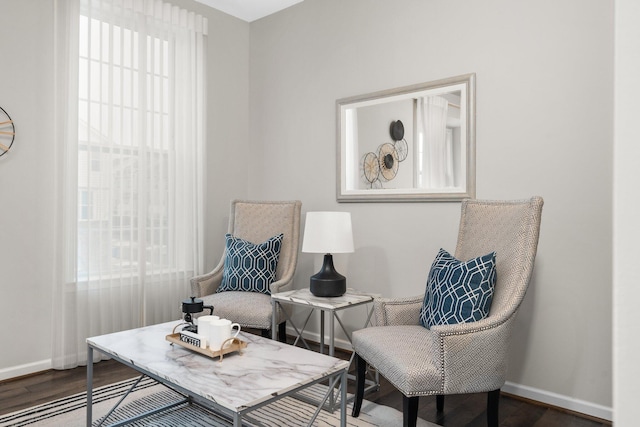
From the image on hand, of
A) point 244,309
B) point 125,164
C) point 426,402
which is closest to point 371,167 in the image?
point 244,309

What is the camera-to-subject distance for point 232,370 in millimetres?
1698

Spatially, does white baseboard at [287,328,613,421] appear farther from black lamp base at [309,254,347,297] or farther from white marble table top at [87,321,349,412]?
white marble table top at [87,321,349,412]

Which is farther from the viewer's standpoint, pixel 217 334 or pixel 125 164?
pixel 125 164

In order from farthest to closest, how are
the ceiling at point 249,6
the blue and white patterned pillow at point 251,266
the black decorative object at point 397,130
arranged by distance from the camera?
the ceiling at point 249,6
the blue and white patterned pillow at point 251,266
the black decorative object at point 397,130

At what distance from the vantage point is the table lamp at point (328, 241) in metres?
2.77

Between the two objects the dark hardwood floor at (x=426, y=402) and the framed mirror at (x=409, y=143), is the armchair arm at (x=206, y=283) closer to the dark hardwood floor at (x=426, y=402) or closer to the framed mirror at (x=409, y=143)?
the dark hardwood floor at (x=426, y=402)

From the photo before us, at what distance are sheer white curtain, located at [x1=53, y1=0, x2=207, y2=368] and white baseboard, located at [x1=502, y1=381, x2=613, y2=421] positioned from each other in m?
2.50

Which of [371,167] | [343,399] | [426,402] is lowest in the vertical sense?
[426,402]

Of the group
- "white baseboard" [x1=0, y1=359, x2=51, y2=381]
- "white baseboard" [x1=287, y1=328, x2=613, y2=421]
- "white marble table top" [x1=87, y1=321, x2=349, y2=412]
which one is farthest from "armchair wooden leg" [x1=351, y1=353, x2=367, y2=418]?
"white baseboard" [x1=0, y1=359, x2=51, y2=381]

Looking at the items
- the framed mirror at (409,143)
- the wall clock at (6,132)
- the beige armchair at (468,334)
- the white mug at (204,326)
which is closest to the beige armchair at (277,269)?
the framed mirror at (409,143)

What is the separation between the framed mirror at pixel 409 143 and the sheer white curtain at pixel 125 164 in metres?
1.29

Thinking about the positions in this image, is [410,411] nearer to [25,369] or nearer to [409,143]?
[409,143]

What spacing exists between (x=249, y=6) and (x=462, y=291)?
3.05 meters

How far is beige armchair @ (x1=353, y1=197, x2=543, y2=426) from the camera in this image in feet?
6.12
